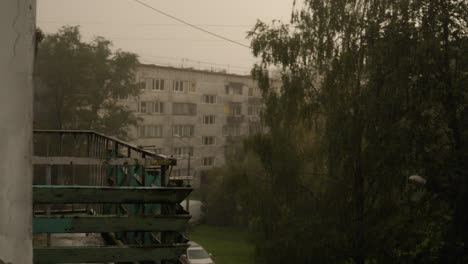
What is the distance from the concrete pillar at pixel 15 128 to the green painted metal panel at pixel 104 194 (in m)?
2.14

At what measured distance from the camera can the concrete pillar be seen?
243 cm

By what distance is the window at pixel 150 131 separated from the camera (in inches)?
1843

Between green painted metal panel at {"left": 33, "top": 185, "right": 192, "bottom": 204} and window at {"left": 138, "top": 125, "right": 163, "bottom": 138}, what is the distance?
138ft

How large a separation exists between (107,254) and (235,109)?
50.2 meters

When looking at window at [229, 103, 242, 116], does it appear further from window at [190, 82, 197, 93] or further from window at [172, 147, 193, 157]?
window at [172, 147, 193, 157]

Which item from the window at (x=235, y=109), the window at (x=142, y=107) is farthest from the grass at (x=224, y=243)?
the window at (x=235, y=109)

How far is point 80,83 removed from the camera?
3712 centimetres

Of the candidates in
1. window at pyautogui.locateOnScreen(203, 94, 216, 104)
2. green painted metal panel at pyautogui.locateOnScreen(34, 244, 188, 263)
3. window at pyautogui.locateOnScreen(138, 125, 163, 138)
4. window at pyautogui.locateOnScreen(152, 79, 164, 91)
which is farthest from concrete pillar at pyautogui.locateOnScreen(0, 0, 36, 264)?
window at pyautogui.locateOnScreen(203, 94, 216, 104)

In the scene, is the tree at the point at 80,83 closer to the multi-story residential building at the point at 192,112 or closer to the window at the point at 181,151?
the multi-story residential building at the point at 192,112

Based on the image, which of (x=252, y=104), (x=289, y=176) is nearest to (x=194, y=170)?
(x=252, y=104)

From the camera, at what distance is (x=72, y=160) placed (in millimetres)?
6930

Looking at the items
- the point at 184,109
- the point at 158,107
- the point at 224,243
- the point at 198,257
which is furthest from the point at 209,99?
the point at 198,257

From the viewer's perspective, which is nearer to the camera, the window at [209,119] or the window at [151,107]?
the window at [151,107]

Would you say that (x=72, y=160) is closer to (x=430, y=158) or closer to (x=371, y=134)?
(x=430, y=158)
